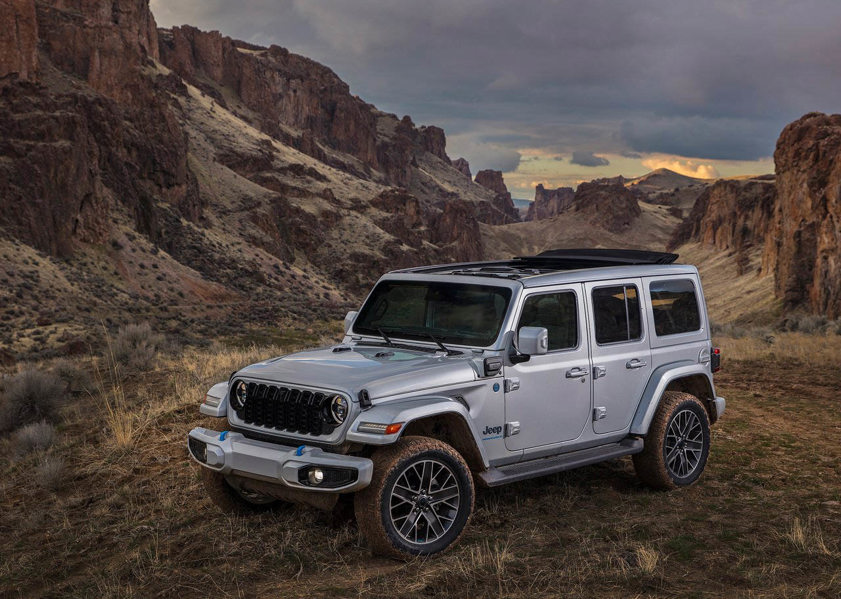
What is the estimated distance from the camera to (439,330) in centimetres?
647

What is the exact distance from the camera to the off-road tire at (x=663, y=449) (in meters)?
7.00

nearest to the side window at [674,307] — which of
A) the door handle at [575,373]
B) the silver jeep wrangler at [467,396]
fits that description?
the silver jeep wrangler at [467,396]

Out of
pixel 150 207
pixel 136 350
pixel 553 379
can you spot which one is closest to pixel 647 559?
pixel 553 379

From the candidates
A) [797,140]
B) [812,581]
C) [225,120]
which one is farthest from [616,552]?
[225,120]

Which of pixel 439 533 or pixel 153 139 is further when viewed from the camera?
pixel 153 139

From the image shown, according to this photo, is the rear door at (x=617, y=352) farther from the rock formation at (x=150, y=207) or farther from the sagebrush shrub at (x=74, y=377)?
the rock formation at (x=150, y=207)

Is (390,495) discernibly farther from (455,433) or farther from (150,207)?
(150,207)

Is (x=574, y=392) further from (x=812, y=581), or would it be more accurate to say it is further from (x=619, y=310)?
Answer: (x=812, y=581)

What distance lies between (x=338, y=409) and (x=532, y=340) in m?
1.56

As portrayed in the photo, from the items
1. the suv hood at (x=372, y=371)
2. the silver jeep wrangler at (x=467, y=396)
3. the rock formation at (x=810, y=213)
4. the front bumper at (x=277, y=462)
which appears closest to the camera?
the front bumper at (x=277, y=462)

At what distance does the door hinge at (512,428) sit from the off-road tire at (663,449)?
1.65 meters

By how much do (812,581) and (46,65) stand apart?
2766 inches

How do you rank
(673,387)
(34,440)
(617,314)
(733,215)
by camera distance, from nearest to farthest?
1. (617,314)
2. (673,387)
3. (34,440)
4. (733,215)

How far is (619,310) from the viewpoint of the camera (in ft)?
23.1
